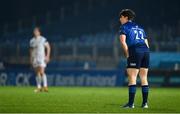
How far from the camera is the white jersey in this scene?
2294 cm

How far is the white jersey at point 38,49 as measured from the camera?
22938mm

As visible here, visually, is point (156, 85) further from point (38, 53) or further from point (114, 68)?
point (38, 53)

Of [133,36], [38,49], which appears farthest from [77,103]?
[38,49]

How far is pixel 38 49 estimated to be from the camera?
23172mm

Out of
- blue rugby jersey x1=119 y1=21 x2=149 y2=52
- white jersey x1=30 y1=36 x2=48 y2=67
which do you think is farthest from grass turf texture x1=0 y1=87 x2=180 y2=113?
white jersey x1=30 y1=36 x2=48 y2=67

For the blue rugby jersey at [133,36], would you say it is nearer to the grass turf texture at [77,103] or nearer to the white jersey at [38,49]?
the grass turf texture at [77,103]

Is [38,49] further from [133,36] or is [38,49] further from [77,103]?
[133,36]

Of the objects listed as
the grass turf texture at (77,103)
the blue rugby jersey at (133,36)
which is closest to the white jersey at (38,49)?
the grass turf texture at (77,103)

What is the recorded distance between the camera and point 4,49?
110 ft

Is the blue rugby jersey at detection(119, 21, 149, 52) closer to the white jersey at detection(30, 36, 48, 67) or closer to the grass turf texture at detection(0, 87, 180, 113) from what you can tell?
the grass turf texture at detection(0, 87, 180, 113)

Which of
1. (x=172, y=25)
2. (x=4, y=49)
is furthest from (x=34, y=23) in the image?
(x=172, y=25)

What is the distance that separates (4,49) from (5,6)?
9.92 m

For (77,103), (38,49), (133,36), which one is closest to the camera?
(133,36)

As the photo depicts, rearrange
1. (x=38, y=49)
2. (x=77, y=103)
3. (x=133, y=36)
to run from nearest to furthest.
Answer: (x=133, y=36)
(x=77, y=103)
(x=38, y=49)
